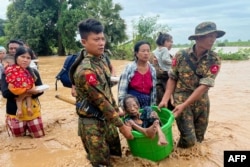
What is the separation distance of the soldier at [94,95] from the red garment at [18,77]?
70.0 inches

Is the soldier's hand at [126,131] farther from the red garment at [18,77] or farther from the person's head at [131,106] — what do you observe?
the red garment at [18,77]

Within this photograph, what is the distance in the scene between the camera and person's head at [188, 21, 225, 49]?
3355 mm

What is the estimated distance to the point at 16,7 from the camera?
2731 cm

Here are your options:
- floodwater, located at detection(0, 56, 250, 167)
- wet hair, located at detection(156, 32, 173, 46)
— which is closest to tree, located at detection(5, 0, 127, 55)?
floodwater, located at detection(0, 56, 250, 167)

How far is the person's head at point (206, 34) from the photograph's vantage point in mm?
3355

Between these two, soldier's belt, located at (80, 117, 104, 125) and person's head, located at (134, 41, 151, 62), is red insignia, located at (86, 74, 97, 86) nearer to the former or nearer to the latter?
soldier's belt, located at (80, 117, 104, 125)

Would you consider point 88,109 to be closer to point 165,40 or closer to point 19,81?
point 19,81

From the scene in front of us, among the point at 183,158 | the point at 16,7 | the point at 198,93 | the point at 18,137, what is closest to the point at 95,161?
the point at 183,158

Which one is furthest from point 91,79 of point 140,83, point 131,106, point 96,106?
point 140,83

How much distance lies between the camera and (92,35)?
263cm

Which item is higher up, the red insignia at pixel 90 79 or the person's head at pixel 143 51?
the person's head at pixel 143 51

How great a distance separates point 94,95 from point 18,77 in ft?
7.19

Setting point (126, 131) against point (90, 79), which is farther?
point (126, 131)

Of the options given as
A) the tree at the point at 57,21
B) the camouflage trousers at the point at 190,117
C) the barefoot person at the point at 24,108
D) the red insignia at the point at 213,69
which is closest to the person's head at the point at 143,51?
the camouflage trousers at the point at 190,117
